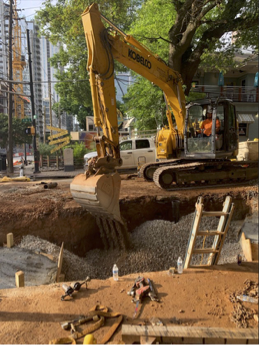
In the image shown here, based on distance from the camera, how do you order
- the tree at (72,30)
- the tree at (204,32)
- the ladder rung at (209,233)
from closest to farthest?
1. the ladder rung at (209,233)
2. the tree at (204,32)
3. the tree at (72,30)

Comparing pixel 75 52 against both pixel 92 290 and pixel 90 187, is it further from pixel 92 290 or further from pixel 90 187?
pixel 92 290

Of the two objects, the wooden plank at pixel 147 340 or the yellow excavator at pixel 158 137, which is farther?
the yellow excavator at pixel 158 137

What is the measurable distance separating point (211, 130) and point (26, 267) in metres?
6.21

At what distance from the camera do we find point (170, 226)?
6820mm

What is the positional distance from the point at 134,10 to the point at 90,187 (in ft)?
51.0

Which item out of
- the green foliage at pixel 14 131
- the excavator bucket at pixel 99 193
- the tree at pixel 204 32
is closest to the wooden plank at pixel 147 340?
the excavator bucket at pixel 99 193

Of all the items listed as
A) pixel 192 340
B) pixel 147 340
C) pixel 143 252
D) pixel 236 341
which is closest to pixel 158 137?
pixel 143 252

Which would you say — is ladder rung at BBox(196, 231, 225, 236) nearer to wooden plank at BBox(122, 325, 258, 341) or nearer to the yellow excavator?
wooden plank at BBox(122, 325, 258, 341)

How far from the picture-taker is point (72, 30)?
13500mm

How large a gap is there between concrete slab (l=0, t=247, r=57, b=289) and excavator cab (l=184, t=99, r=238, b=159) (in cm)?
527

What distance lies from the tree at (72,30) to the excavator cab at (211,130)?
26.0 feet

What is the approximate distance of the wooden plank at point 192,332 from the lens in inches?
77.7

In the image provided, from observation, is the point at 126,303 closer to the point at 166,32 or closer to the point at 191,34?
the point at 191,34

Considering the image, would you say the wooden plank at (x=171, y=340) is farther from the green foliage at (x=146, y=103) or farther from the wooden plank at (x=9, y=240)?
the green foliage at (x=146, y=103)
